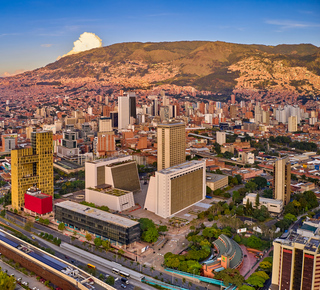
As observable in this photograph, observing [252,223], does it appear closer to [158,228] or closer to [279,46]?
[158,228]

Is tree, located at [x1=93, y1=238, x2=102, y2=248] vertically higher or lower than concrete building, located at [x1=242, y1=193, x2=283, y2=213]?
lower

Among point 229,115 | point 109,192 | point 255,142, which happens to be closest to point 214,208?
A: point 109,192

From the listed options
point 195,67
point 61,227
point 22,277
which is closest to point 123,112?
point 61,227

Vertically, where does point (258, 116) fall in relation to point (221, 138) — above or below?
above

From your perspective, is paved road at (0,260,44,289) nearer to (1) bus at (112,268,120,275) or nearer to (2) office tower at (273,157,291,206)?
(1) bus at (112,268,120,275)

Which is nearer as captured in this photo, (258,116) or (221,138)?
(221,138)

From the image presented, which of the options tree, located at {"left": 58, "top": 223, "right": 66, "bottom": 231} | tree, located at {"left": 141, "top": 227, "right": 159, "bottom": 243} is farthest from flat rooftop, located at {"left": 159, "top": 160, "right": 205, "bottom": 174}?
tree, located at {"left": 58, "top": 223, "right": 66, "bottom": 231}

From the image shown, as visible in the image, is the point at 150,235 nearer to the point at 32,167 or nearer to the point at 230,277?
the point at 230,277
